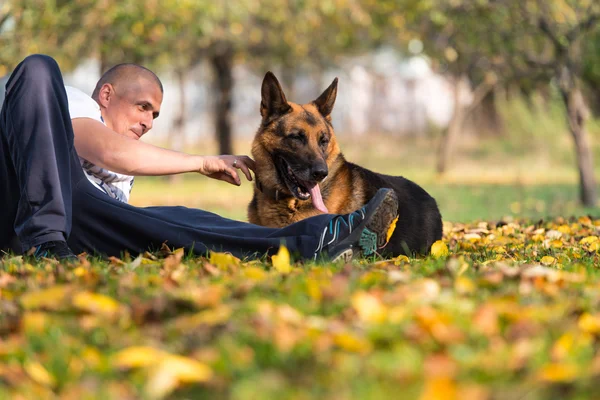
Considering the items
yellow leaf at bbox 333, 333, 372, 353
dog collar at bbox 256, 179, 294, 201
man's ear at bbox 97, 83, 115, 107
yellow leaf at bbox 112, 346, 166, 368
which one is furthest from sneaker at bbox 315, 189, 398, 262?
yellow leaf at bbox 112, 346, 166, 368

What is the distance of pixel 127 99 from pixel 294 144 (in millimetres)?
1264

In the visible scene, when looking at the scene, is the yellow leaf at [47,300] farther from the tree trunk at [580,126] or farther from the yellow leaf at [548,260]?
the tree trunk at [580,126]

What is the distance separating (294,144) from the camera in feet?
17.8

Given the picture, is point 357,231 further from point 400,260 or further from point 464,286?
point 464,286

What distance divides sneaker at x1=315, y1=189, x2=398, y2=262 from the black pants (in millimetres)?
64

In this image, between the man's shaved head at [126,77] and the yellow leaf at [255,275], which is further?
the man's shaved head at [126,77]

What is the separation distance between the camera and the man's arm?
13.7ft

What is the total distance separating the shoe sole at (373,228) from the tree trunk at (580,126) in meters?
9.85

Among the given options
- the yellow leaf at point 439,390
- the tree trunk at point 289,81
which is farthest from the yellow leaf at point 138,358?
the tree trunk at point 289,81

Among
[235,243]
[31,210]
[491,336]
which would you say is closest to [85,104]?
[31,210]

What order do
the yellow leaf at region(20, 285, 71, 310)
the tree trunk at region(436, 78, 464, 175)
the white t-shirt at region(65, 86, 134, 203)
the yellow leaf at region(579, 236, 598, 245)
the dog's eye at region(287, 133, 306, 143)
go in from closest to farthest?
the yellow leaf at region(20, 285, 71, 310)
the white t-shirt at region(65, 86, 134, 203)
the dog's eye at region(287, 133, 306, 143)
the yellow leaf at region(579, 236, 598, 245)
the tree trunk at region(436, 78, 464, 175)

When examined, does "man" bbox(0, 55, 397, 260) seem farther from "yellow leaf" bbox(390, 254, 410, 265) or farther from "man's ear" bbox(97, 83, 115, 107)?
"man's ear" bbox(97, 83, 115, 107)

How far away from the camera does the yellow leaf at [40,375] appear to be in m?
2.11

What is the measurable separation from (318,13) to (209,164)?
49.0 ft
